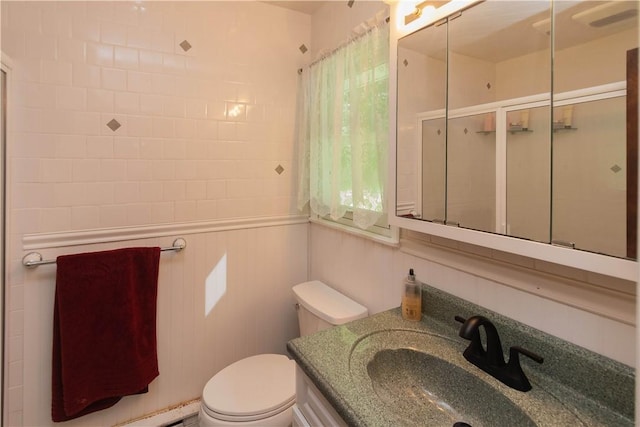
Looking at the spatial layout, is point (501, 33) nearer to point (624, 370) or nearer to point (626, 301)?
point (626, 301)

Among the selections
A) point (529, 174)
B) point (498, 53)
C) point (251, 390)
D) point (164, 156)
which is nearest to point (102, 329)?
point (251, 390)

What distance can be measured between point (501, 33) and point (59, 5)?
1.72m

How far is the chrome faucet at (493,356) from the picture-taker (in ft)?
2.63

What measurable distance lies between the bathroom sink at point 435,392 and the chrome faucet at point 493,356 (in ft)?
0.15

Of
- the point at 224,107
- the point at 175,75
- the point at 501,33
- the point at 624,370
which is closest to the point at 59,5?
the point at 175,75

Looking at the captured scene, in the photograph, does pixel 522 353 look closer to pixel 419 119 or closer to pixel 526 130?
pixel 526 130

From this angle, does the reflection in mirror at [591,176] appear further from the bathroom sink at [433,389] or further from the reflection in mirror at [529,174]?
the bathroom sink at [433,389]

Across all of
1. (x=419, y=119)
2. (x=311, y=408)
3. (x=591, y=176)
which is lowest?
(x=311, y=408)

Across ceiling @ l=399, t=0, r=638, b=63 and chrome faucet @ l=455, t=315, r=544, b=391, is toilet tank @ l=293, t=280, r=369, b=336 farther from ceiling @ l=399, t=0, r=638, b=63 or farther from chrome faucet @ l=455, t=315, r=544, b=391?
ceiling @ l=399, t=0, r=638, b=63

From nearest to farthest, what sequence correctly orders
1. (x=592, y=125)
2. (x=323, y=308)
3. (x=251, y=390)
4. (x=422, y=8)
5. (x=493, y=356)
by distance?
(x=592, y=125) < (x=493, y=356) < (x=422, y=8) < (x=251, y=390) < (x=323, y=308)

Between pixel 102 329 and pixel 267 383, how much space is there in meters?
0.79

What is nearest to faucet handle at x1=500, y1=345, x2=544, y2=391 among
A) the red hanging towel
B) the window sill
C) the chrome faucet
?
A: the chrome faucet

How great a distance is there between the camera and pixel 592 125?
76cm

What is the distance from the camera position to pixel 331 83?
5.30 ft
